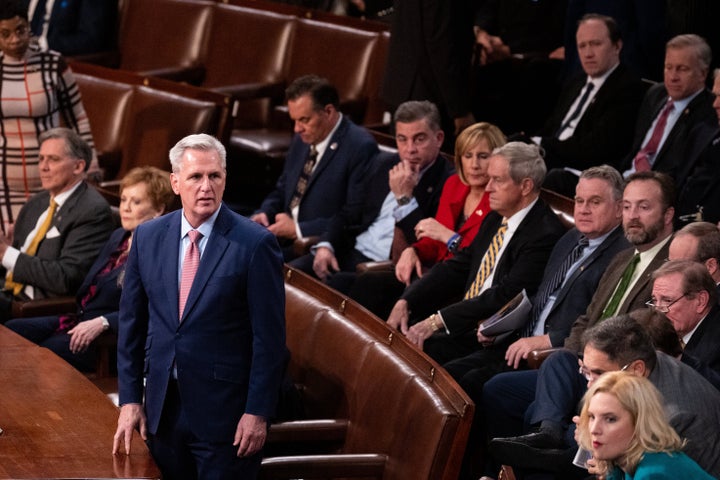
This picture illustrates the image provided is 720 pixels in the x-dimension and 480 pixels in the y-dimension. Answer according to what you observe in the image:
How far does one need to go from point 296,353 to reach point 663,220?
3.87 feet

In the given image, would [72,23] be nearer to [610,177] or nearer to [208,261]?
[610,177]

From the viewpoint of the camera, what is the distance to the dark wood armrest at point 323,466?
3320 millimetres

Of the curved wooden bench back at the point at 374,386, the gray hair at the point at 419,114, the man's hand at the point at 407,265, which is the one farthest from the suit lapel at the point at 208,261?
the gray hair at the point at 419,114

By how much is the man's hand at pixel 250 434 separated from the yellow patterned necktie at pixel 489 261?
141cm

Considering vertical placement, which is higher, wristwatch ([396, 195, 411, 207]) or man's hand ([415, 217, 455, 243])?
wristwatch ([396, 195, 411, 207])

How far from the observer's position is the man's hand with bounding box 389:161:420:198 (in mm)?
4883

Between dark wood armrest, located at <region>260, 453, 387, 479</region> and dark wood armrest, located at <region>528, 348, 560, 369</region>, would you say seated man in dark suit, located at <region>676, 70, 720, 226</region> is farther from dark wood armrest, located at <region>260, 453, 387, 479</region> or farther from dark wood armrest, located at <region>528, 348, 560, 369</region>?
dark wood armrest, located at <region>260, 453, 387, 479</region>

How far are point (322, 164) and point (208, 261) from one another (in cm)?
210

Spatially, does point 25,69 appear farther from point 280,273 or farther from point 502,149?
point 280,273

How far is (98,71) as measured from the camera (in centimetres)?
648

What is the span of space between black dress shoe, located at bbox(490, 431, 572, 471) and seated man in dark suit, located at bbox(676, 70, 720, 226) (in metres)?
1.43

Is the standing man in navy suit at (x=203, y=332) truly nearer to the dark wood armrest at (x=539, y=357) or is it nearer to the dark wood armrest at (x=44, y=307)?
the dark wood armrest at (x=539, y=357)

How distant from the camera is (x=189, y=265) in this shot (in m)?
3.24

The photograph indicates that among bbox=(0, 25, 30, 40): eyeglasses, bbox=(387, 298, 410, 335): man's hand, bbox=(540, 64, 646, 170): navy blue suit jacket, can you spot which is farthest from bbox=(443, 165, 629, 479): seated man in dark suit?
bbox=(0, 25, 30, 40): eyeglasses
